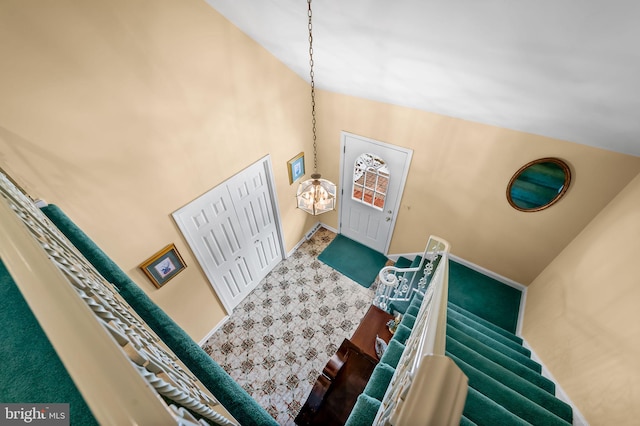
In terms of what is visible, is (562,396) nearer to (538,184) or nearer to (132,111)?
(538,184)

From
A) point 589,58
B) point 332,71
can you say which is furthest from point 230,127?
point 589,58

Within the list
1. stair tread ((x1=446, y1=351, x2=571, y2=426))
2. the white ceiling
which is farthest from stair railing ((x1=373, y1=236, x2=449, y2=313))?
the white ceiling

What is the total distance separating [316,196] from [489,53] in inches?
59.6

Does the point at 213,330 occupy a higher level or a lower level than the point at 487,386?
lower

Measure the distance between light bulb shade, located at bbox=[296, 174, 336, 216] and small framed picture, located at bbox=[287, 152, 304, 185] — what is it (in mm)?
1364

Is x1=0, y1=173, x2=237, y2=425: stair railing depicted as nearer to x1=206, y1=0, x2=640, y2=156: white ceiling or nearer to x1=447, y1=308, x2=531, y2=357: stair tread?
x1=206, y1=0, x2=640, y2=156: white ceiling

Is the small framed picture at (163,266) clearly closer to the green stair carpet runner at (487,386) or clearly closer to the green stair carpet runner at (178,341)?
the green stair carpet runner at (178,341)

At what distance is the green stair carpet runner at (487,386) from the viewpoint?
1437 mm

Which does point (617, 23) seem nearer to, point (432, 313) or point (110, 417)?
point (432, 313)

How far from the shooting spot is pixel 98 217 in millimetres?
1957

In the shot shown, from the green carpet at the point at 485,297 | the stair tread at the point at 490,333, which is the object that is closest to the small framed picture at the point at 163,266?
the stair tread at the point at 490,333

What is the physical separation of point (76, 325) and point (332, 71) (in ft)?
9.49

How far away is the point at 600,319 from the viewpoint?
1806mm

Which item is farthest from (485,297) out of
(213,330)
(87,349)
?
(87,349)
